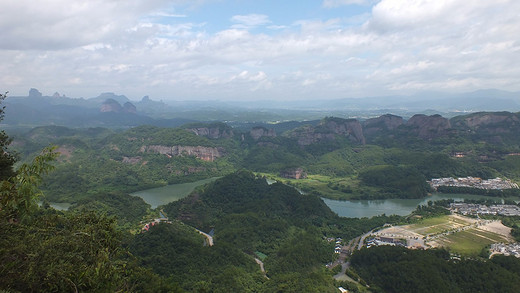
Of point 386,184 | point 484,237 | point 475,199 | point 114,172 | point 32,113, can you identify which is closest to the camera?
point 484,237

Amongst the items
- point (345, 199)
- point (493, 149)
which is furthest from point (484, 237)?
point (493, 149)

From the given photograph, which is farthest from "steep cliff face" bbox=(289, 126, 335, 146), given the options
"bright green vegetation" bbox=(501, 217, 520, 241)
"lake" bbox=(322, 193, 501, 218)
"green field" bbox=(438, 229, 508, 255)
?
"green field" bbox=(438, 229, 508, 255)

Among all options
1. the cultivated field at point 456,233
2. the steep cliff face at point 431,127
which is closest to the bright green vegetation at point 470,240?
the cultivated field at point 456,233

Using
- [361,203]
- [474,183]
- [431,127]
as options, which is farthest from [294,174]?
[431,127]

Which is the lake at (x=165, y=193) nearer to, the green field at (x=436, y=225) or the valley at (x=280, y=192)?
the valley at (x=280, y=192)

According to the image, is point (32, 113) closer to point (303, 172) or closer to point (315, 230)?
point (303, 172)

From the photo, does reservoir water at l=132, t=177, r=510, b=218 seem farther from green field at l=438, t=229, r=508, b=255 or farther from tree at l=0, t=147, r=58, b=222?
tree at l=0, t=147, r=58, b=222
